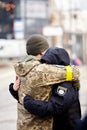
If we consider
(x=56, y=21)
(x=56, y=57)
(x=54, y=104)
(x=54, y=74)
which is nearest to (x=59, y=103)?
(x=54, y=104)

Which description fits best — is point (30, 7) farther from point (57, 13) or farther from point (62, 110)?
point (62, 110)

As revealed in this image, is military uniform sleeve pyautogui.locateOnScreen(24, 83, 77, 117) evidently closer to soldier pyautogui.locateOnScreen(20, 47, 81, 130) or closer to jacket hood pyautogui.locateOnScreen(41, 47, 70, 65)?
soldier pyautogui.locateOnScreen(20, 47, 81, 130)

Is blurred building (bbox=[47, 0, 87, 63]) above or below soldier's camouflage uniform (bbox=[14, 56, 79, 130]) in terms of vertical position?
below

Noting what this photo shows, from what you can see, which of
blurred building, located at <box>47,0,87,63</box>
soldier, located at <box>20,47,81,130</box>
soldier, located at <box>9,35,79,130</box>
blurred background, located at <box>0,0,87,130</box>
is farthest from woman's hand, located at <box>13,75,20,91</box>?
blurred building, located at <box>47,0,87,63</box>

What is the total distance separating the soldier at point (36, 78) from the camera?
118 inches

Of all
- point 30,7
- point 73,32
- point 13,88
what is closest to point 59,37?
point 73,32

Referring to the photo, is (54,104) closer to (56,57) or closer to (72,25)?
(56,57)

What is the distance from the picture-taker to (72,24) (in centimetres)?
3133

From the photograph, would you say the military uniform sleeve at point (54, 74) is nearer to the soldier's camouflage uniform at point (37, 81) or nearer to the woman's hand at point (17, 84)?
the soldier's camouflage uniform at point (37, 81)

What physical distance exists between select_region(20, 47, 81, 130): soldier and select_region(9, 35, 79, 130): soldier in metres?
0.05

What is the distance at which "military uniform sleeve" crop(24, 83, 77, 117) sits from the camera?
2.95 meters

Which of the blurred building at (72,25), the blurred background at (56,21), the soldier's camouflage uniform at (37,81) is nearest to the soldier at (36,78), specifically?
the soldier's camouflage uniform at (37,81)

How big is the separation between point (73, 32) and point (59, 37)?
1.07 m

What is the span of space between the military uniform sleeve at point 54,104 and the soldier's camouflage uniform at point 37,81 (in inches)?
2.3
